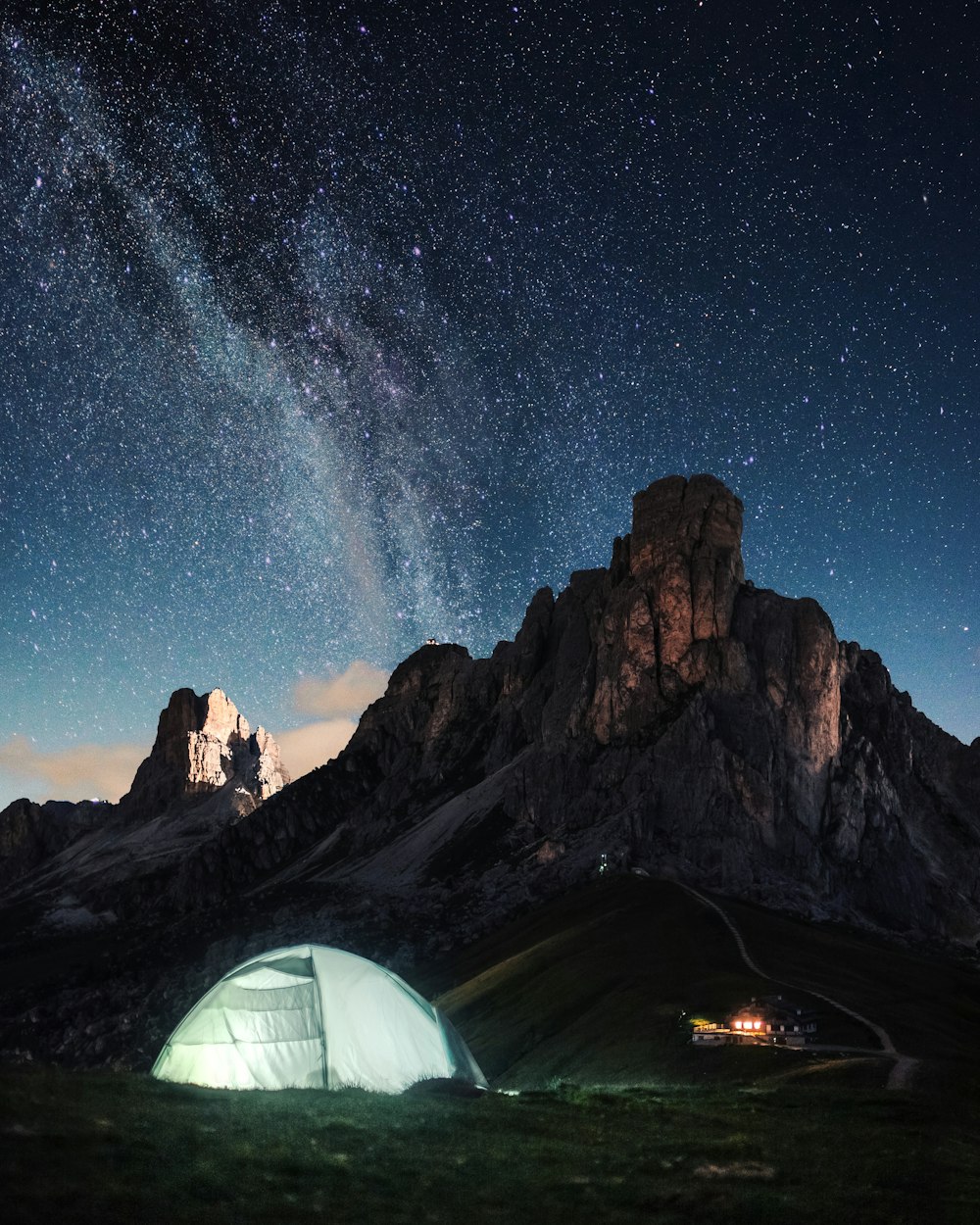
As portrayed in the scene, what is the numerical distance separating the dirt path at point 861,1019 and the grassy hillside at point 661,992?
2.20 ft

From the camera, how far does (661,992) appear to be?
68.5 m

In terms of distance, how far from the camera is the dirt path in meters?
36.0

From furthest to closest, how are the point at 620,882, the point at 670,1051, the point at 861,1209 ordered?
the point at 620,882 → the point at 670,1051 → the point at 861,1209

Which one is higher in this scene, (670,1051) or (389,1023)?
(389,1023)

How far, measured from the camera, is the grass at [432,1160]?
14.4 m

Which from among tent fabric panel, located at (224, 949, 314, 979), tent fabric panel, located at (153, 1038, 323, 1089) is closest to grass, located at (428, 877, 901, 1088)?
tent fabric panel, located at (153, 1038, 323, 1089)

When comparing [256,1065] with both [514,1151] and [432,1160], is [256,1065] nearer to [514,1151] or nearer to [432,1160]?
[514,1151]

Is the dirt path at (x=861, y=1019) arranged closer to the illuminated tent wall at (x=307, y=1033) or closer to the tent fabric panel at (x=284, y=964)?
the illuminated tent wall at (x=307, y=1033)

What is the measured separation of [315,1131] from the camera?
64.0 ft

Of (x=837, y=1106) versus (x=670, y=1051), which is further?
(x=670, y=1051)

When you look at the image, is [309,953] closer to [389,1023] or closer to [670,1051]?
[389,1023]

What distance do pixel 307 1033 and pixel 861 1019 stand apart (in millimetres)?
39815

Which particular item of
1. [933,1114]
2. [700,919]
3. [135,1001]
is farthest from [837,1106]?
[135,1001]

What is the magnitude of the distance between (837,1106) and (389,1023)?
627 inches
